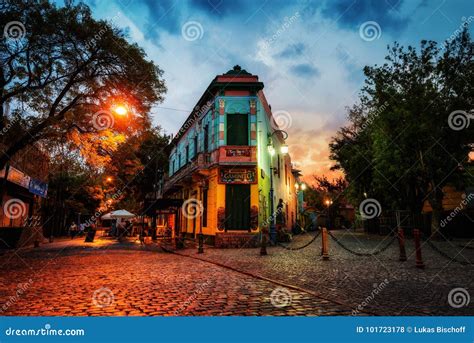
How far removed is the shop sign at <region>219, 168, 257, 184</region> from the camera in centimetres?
1673

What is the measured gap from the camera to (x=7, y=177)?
46.9ft

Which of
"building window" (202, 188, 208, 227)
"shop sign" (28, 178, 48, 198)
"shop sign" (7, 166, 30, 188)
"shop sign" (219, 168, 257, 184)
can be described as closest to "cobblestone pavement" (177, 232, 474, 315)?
"shop sign" (219, 168, 257, 184)

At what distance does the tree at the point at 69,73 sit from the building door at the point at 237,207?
20.2 ft

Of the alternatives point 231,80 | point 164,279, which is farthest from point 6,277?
point 231,80

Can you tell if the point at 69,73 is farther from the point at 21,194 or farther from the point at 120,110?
the point at 21,194

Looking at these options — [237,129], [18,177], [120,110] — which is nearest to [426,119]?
[237,129]

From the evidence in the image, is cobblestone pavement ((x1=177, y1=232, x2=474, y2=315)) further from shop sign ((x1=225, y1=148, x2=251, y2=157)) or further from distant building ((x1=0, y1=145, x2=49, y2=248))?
distant building ((x1=0, y1=145, x2=49, y2=248))

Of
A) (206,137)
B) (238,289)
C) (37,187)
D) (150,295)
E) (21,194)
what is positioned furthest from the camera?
(206,137)

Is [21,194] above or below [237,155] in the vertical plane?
below

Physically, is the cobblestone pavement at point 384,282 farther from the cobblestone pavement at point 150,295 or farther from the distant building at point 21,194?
the distant building at point 21,194

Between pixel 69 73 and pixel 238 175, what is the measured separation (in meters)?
9.05

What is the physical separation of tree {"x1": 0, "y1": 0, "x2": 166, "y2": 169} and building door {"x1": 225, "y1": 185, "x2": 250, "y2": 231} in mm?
6166

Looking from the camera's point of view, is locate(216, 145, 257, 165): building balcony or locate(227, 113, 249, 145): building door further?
locate(227, 113, 249, 145): building door

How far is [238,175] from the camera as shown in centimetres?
1678
